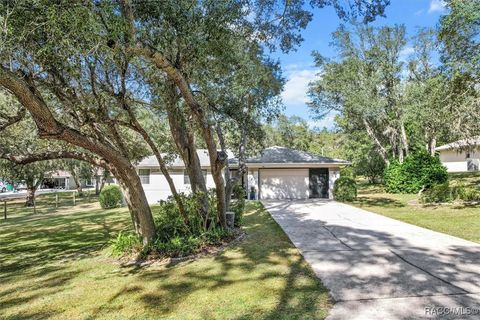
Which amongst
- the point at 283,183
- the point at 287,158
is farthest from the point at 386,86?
the point at 283,183

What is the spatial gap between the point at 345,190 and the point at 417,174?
22.4 ft

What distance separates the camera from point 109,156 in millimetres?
6414

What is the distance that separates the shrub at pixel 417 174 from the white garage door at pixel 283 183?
22.4 feet

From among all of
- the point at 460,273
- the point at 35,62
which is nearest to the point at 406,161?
the point at 460,273

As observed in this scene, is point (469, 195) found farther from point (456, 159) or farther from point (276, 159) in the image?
point (456, 159)

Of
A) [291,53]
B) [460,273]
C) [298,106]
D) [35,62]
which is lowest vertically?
[460,273]

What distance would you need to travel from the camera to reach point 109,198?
19.8 meters

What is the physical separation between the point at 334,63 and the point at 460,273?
67.0 feet

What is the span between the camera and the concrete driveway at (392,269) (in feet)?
14.2

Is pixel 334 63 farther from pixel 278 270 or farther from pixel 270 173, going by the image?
pixel 278 270

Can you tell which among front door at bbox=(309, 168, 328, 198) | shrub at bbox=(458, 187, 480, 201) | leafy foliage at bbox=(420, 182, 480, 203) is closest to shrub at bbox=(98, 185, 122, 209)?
front door at bbox=(309, 168, 328, 198)

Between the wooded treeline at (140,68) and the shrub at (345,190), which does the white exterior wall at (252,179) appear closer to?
the shrub at (345,190)

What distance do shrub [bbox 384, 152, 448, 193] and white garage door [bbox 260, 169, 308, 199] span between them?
6.81m

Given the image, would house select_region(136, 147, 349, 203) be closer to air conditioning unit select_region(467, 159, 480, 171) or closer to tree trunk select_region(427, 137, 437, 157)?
tree trunk select_region(427, 137, 437, 157)
